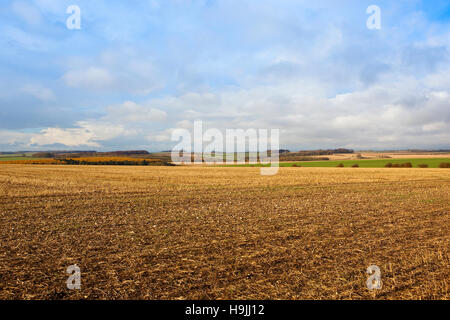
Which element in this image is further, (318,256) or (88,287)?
(318,256)

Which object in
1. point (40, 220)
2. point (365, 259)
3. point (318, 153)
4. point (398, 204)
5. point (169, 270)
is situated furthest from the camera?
point (318, 153)

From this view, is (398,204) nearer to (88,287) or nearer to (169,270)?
(169,270)

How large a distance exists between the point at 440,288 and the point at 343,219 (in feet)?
20.8

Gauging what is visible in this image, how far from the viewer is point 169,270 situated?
21.1 ft

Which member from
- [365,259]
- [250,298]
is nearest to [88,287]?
[250,298]

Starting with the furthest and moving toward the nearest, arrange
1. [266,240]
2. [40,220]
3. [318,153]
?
1. [318,153]
2. [40,220]
3. [266,240]
